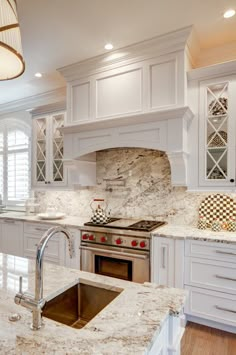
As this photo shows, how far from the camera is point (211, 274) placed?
88.9 inches

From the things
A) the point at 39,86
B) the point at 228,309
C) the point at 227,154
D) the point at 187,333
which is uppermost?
the point at 39,86

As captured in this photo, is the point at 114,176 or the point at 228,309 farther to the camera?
the point at 114,176

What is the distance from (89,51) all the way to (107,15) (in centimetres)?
63

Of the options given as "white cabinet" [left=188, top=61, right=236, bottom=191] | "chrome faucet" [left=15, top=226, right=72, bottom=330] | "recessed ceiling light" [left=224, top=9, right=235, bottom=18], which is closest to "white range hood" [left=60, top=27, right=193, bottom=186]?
"white cabinet" [left=188, top=61, right=236, bottom=191]

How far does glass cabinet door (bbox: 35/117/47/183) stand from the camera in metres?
Result: 3.63

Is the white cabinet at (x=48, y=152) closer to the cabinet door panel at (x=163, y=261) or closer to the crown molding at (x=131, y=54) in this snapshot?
the crown molding at (x=131, y=54)

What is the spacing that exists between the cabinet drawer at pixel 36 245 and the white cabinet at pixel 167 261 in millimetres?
1323

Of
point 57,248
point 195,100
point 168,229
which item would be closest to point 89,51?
point 195,100

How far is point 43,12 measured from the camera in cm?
209

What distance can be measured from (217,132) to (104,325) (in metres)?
2.22

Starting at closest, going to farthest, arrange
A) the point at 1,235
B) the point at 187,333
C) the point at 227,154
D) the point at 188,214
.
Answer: the point at 187,333, the point at 227,154, the point at 188,214, the point at 1,235

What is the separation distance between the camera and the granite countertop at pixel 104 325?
0.77 m

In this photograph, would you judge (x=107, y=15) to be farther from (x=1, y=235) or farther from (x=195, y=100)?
(x=1, y=235)

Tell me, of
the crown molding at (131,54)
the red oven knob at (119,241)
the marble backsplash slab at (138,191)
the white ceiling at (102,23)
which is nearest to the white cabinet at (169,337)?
the red oven knob at (119,241)
